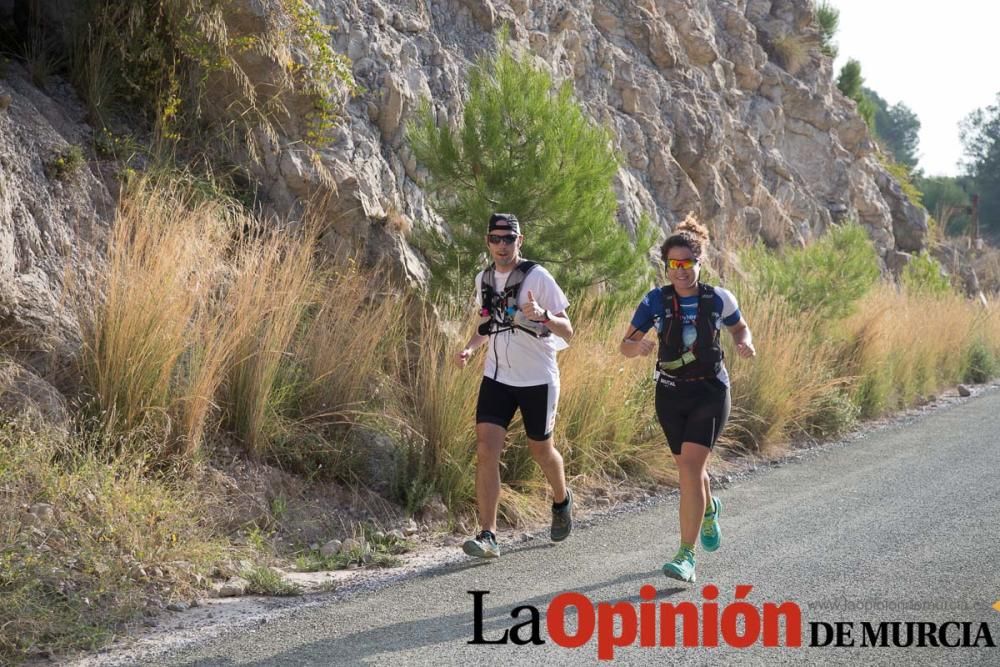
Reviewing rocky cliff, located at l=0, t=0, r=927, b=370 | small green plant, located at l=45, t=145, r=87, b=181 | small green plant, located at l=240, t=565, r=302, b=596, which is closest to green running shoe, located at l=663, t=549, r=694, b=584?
small green plant, located at l=240, t=565, r=302, b=596

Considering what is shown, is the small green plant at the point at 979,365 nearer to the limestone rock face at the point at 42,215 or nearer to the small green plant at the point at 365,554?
the small green plant at the point at 365,554

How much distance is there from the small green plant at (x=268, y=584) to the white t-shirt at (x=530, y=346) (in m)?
1.70

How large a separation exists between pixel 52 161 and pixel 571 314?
4.69m

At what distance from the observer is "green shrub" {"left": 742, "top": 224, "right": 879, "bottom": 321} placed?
48.9ft

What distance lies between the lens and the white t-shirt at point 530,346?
20.2 feet

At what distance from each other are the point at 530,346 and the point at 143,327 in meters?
2.42

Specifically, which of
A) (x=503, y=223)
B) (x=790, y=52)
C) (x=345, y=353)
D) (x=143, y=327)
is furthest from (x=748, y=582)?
(x=790, y=52)

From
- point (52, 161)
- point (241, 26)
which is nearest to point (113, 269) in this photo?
point (52, 161)

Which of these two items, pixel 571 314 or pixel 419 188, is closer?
pixel 571 314

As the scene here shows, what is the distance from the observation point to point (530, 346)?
20.2 feet

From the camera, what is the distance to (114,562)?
5.12m

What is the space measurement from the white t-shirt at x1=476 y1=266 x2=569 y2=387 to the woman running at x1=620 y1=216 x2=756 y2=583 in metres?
0.51

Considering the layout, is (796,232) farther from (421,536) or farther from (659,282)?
(421,536)

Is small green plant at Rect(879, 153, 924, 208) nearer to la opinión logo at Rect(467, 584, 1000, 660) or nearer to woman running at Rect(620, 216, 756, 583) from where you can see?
woman running at Rect(620, 216, 756, 583)
